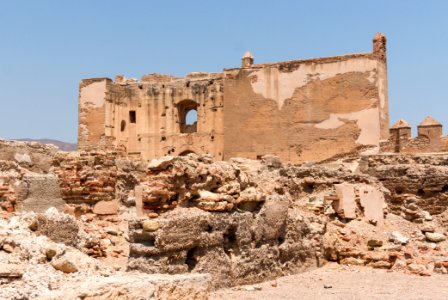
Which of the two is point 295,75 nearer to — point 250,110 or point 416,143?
point 250,110

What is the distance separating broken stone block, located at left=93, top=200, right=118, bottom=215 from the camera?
951 centimetres

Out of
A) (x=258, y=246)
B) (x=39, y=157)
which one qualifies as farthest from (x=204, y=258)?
(x=39, y=157)

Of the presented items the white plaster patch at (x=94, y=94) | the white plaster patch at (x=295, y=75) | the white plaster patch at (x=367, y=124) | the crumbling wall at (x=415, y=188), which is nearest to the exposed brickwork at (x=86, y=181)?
the crumbling wall at (x=415, y=188)

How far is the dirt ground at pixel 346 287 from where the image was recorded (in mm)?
6344

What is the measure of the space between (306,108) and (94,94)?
9.54 meters

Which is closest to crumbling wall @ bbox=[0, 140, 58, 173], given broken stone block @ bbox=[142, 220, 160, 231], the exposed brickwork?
the exposed brickwork

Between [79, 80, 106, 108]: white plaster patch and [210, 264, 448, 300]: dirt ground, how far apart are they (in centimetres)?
1711

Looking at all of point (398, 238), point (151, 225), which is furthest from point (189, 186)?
point (398, 238)

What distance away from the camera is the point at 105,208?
9.54 m

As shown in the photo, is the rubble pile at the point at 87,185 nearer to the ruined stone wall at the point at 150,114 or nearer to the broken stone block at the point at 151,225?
the broken stone block at the point at 151,225

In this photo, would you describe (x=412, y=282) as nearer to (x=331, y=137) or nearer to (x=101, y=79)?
(x=331, y=137)

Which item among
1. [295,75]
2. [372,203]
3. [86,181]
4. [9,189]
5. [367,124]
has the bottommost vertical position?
[372,203]

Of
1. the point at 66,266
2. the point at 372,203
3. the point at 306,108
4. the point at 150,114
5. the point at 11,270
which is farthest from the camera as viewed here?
the point at 150,114

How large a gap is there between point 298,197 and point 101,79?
15042mm
